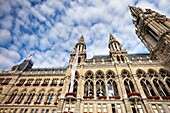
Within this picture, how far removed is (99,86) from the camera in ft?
92.1

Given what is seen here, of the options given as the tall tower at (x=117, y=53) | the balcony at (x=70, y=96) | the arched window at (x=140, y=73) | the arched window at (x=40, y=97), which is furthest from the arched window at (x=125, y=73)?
the arched window at (x=40, y=97)

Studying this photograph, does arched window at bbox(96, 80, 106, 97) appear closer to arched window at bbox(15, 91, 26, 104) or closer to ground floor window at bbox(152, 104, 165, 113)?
ground floor window at bbox(152, 104, 165, 113)

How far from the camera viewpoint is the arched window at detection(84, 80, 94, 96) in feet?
87.1

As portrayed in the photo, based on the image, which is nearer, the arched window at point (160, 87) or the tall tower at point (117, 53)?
the arched window at point (160, 87)

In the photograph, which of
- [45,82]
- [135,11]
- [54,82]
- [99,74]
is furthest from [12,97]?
[135,11]

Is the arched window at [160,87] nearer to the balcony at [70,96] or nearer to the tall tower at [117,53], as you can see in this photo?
the tall tower at [117,53]

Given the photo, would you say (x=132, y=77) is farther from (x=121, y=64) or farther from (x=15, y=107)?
(x=15, y=107)

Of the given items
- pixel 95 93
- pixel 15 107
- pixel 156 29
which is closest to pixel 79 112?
pixel 95 93

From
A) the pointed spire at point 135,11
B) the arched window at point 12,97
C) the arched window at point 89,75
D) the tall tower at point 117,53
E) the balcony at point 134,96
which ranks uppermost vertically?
the pointed spire at point 135,11

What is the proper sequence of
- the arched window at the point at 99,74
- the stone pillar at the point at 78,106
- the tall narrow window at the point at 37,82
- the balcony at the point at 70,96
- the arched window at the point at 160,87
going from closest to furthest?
the stone pillar at the point at 78,106 < the balcony at the point at 70,96 < the arched window at the point at 160,87 < the arched window at the point at 99,74 < the tall narrow window at the point at 37,82

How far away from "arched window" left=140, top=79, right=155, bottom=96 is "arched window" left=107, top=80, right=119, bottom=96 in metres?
6.34

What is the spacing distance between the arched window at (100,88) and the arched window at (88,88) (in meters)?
1.36

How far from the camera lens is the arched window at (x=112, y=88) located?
2580cm

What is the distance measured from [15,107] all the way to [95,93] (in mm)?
21202
